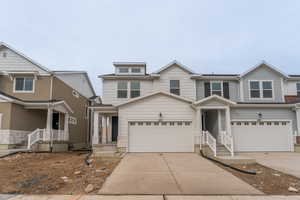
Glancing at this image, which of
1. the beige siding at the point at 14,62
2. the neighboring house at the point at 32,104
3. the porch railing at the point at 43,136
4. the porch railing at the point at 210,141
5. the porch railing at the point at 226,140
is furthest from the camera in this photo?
the beige siding at the point at 14,62

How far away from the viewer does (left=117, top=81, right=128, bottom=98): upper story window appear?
1592cm

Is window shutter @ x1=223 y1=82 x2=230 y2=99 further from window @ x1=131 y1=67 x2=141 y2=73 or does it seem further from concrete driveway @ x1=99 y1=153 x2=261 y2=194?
concrete driveway @ x1=99 y1=153 x2=261 y2=194

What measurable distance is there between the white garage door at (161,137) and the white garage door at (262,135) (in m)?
3.30

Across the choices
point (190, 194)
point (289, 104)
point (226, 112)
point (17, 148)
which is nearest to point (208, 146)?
point (226, 112)

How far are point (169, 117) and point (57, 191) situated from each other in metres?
9.03

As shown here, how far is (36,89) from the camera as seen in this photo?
50.3ft

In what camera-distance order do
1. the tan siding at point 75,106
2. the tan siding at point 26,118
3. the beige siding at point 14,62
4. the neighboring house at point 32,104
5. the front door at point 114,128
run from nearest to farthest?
the neighboring house at point 32,104 → the tan siding at point 26,118 → the beige siding at point 14,62 → the tan siding at point 75,106 → the front door at point 114,128

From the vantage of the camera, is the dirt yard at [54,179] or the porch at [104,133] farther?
the porch at [104,133]

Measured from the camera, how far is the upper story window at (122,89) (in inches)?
627

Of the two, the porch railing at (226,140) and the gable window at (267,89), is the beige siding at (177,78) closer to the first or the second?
the porch railing at (226,140)

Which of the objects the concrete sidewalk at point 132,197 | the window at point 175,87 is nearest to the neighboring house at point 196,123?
the window at point 175,87

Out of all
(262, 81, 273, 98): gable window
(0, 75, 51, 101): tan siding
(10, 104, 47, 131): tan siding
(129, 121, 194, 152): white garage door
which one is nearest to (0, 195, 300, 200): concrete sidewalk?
→ (129, 121, 194, 152): white garage door

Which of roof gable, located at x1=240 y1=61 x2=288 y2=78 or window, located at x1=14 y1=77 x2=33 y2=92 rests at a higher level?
roof gable, located at x1=240 y1=61 x2=288 y2=78

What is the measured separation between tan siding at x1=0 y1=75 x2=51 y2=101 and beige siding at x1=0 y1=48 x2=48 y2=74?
1147mm
